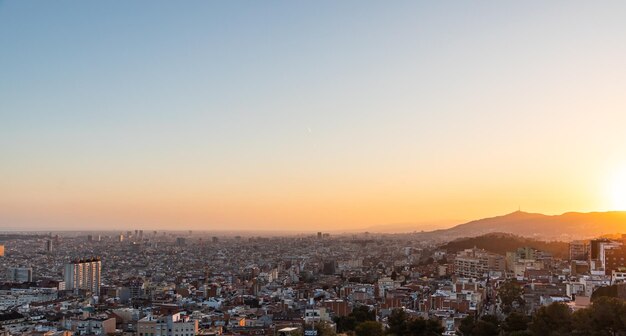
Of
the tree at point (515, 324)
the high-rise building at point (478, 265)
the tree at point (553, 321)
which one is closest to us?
the tree at point (553, 321)

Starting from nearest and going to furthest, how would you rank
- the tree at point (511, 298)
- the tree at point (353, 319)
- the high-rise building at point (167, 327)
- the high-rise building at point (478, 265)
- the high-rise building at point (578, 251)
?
the high-rise building at point (167, 327) < the tree at point (353, 319) < the tree at point (511, 298) < the high-rise building at point (478, 265) < the high-rise building at point (578, 251)

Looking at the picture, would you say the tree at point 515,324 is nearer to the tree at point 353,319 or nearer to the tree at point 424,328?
the tree at point 424,328

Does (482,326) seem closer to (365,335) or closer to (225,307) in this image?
(365,335)

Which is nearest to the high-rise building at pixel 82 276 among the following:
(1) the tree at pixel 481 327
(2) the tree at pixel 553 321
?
(1) the tree at pixel 481 327

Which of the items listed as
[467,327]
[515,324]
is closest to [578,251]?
[467,327]

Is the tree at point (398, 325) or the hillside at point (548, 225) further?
the hillside at point (548, 225)
